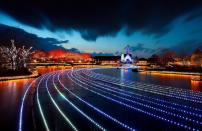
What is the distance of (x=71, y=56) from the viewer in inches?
6998

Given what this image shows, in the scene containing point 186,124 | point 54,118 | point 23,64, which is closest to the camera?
point 186,124

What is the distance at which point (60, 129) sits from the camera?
25.6ft

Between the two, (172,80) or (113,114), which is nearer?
(113,114)

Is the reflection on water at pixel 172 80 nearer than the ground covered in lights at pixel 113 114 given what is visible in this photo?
No

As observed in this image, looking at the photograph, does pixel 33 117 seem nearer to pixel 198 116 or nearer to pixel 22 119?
pixel 22 119

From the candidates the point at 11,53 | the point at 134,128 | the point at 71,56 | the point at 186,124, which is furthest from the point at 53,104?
the point at 71,56

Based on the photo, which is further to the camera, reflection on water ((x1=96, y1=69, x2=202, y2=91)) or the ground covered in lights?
reflection on water ((x1=96, y1=69, x2=202, y2=91))

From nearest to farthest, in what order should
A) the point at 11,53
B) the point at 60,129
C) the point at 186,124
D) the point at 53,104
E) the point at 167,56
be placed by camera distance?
the point at 60,129
the point at 186,124
the point at 53,104
the point at 11,53
the point at 167,56

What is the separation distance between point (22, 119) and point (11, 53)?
26758 millimetres

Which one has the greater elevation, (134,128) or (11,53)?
(11,53)

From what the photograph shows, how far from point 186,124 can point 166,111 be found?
6.72 feet

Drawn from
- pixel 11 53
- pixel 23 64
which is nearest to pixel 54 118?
pixel 11 53

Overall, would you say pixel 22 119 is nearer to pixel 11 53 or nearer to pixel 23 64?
pixel 11 53

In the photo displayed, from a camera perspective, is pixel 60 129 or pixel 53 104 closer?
pixel 60 129
